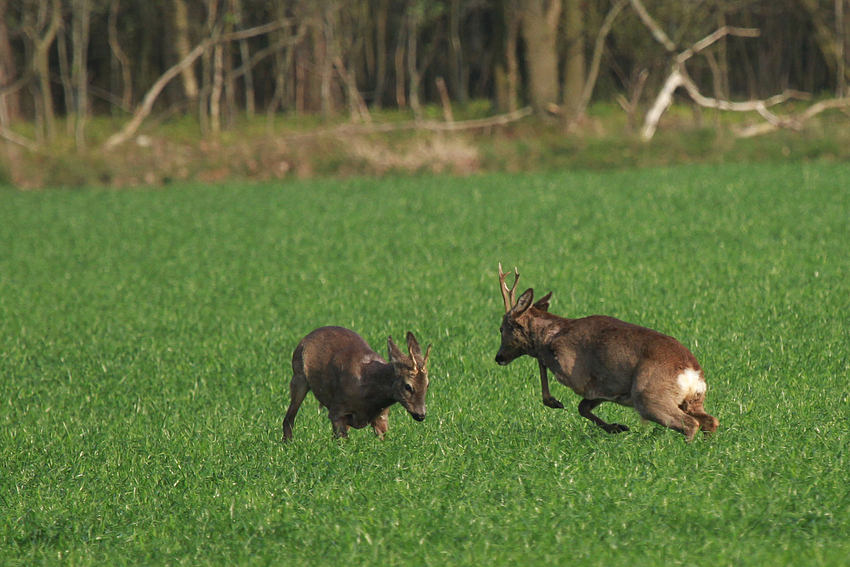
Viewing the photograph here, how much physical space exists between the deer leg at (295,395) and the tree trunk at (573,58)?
29.9 meters

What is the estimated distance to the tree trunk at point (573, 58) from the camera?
37.3m

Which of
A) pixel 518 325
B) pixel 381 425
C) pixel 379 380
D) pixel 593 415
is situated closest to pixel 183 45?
pixel 381 425

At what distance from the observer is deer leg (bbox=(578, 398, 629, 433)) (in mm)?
7142

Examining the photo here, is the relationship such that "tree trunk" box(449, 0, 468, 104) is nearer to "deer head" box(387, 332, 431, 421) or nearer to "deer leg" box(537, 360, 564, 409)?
"deer leg" box(537, 360, 564, 409)

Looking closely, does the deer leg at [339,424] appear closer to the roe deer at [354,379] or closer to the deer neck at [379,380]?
the roe deer at [354,379]

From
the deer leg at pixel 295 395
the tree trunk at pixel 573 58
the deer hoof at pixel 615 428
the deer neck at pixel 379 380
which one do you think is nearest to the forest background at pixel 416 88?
the tree trunk at pixel 573 58

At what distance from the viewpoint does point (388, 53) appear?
52.7 m

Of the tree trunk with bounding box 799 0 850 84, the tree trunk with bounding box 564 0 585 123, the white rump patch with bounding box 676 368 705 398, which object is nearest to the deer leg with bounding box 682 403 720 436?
the white rump patch with bounding box 676 368 705 398

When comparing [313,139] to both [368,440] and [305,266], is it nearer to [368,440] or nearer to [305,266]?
[305,266]

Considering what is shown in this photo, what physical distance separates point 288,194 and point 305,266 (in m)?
9.40

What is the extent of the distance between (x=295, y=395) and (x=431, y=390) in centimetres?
210

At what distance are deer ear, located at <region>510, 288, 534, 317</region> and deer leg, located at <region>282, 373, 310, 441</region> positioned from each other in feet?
5.62

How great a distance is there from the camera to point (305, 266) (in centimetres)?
1864

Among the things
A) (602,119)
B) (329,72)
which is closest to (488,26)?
(329,72)
